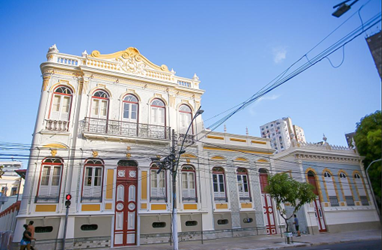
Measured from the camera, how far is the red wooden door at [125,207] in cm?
1479

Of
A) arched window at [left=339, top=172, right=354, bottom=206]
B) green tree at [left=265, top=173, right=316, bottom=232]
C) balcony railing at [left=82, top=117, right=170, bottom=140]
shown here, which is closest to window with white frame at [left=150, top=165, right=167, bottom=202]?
balcony railing at [left=82, top=117, right=170, bottom=140]

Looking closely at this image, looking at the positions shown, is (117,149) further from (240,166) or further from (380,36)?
(380,36)

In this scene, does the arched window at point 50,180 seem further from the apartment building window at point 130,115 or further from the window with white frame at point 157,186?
the window with white frame at point 157,186

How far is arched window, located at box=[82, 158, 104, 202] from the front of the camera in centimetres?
1474

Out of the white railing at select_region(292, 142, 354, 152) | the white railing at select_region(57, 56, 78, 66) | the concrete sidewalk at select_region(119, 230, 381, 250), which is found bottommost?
the concrete sidewalk at select_region(119, 230, 381, 250)

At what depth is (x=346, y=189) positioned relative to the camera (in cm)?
2456

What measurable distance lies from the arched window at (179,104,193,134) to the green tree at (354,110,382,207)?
58.7ft

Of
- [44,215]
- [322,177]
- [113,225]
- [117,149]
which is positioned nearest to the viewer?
[44,215]

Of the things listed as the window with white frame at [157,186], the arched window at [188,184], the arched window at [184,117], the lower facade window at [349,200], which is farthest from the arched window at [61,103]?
the lower facade window at [349,200]

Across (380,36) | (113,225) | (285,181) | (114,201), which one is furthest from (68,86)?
(380,36)

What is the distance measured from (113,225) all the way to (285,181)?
34.1 ft

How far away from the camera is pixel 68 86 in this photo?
16562mm

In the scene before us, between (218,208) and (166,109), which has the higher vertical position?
(166,109)

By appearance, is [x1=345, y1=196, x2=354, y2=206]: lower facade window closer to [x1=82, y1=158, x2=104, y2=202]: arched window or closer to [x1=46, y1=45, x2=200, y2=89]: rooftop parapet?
[x1=46, y1=45, x2=200, y2=89]: rooftop parapet
